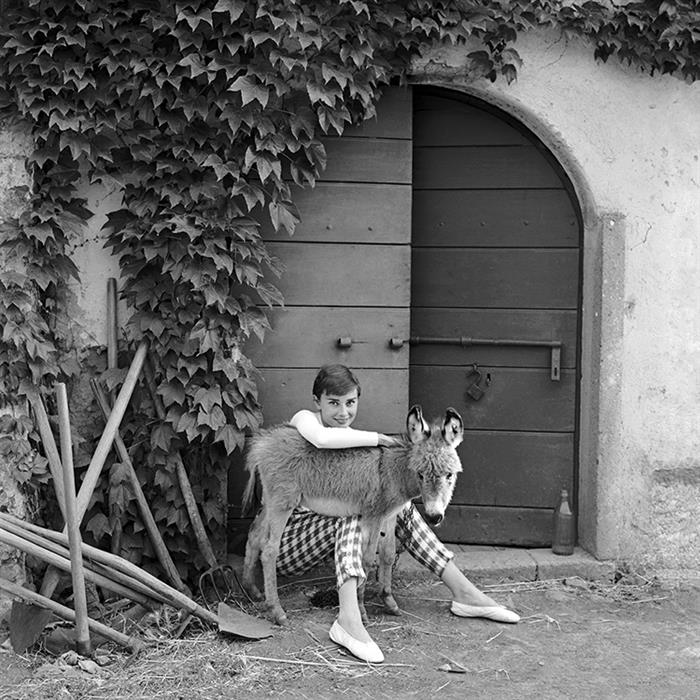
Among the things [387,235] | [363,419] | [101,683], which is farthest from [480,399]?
[101,683]

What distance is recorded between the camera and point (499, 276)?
4973 millimetres

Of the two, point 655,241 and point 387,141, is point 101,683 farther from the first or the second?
point 655,241

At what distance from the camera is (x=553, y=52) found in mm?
4695

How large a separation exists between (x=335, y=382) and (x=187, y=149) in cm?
123

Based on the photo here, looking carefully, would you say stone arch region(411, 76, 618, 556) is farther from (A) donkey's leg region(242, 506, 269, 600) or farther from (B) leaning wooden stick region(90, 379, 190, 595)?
(B) leaning wooden stick region(90, 379, 190, 595)

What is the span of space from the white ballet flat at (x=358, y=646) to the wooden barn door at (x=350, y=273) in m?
1.09

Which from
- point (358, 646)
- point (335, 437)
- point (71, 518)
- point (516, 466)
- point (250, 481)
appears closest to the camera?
point (71, 518)

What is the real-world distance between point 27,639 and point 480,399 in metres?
2.43

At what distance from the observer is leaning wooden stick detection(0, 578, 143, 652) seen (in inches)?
147

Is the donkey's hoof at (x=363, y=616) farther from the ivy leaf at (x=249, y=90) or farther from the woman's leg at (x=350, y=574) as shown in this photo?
the ivy leaf at (x=249, y=90)

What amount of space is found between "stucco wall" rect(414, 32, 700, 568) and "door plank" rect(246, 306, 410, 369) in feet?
3.30

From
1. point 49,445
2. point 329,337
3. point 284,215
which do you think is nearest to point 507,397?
point 329,337

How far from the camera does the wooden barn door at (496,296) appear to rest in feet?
16.2

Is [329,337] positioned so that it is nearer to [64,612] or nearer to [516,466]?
[516,466]
